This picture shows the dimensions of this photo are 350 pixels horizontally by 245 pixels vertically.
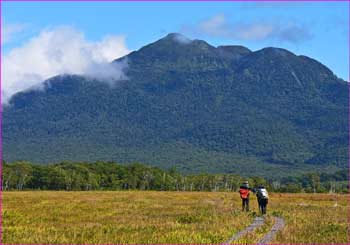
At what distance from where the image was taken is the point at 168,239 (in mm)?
19812

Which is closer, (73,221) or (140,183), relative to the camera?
(73,221)

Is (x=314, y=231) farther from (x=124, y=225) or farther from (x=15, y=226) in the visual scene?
(x=15, y=226)

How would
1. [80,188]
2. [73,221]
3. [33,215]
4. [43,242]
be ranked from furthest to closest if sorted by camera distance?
[80,188] < [33,215] < [73,221] < [43,242]

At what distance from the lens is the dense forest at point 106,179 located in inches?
4395

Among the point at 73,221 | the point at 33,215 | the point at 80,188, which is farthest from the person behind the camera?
the point at 80,188

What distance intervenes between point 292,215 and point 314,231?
766 cm

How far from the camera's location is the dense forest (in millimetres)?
111625

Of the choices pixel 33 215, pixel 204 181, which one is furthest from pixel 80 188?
pixel 33 215

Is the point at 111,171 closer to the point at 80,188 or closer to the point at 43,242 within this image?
the point at 80,188

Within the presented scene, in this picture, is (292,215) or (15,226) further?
(292,215)

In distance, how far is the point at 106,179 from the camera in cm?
12306

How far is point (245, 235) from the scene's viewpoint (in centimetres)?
2091

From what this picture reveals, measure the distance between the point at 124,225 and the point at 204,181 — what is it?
350 ft

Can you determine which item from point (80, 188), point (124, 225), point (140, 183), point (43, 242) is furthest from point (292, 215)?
point (140, 183)
